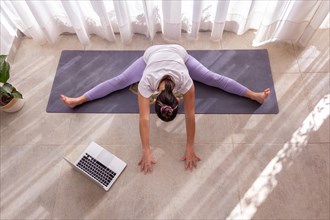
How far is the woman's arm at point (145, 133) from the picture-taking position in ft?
5.24

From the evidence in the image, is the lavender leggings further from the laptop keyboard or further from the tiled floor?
the laptop keyboard

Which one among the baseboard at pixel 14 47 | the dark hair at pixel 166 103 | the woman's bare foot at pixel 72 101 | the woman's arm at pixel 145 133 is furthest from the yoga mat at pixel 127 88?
the dark hair at pixel 166 103

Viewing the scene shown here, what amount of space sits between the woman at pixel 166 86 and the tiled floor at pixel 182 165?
0.11 meters

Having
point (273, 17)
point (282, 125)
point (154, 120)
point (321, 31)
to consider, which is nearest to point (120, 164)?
point (154, 120)

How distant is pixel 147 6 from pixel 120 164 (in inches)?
39.8

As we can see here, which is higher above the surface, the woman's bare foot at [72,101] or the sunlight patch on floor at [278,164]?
the woman's bare foot at [72,101]

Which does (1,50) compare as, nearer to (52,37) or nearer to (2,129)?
(52,37)

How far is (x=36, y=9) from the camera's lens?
1908mm

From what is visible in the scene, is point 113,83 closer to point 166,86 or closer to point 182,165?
point 166,86

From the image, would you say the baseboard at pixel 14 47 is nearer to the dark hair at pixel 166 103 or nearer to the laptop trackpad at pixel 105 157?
the laptop trackpad at pixel 105 157

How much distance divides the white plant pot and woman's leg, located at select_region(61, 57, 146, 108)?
1.04 feet

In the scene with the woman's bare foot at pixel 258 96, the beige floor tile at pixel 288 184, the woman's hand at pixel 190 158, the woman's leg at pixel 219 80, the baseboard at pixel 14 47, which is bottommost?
the beige floor tile at pixel 288 184

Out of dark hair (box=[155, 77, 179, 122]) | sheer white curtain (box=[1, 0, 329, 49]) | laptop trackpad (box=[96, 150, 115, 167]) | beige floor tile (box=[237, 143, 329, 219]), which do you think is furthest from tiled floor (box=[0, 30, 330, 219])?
dark hair (box=[155, 77, 179, 122])

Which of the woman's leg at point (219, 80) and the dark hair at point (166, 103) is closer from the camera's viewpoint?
the dark hair at point (166, 103)
